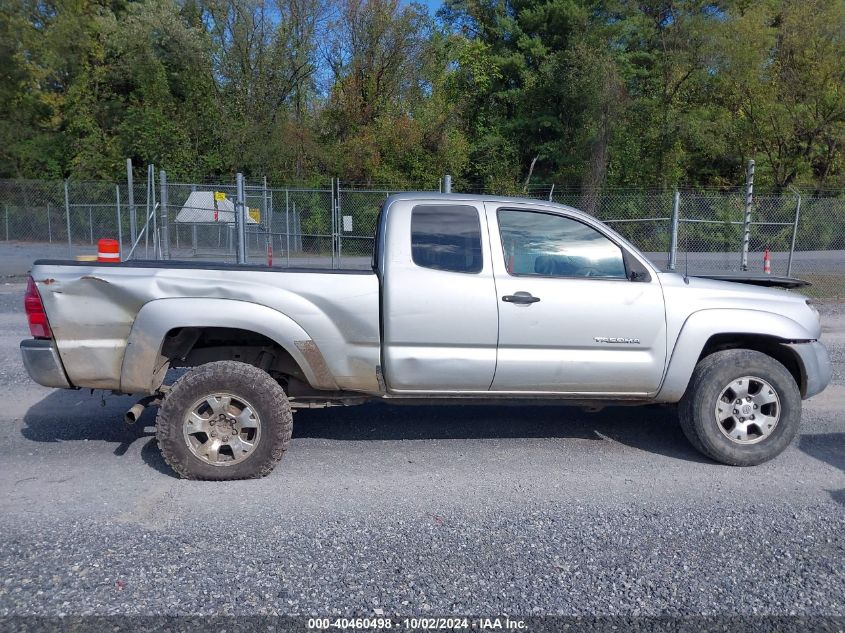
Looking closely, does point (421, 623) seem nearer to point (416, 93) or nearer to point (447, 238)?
point (447, 238)

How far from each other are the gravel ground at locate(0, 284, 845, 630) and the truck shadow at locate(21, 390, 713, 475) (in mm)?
28

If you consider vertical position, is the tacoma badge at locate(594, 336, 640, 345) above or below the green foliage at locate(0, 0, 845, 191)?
below

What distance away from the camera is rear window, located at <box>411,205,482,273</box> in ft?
16.3

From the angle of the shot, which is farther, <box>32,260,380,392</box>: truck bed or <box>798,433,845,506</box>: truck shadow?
<box>798,433,845,506</box>: truck shadow

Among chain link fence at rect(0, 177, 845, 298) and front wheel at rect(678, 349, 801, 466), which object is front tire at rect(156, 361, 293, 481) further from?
chain link fence at rect(0, 177, 845, 298)

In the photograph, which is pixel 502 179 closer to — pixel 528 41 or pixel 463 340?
pixel 528 41

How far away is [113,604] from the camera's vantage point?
→ 3.27m

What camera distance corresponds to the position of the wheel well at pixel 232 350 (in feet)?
16.4

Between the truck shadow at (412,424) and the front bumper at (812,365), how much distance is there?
94cm

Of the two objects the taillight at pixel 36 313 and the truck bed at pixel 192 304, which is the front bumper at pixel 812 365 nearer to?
the truck bed at pixel 192 304

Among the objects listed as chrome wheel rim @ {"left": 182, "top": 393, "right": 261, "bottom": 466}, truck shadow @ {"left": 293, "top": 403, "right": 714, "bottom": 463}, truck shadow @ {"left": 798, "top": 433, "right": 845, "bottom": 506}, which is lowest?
truck shadow @ {"left": 293, "top": 403, "right": 714, "bottom": 463}

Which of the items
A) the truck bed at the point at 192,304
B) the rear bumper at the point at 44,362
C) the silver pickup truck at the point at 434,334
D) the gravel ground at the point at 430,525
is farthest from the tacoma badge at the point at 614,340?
the rear bumper at the point at 44,362

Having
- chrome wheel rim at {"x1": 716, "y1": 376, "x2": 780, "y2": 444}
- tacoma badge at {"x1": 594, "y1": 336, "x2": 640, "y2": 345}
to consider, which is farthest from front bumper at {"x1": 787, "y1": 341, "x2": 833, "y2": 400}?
tacoma badge at {"x1": 594, "y1": 336, "x2": 640, "y2": 345}

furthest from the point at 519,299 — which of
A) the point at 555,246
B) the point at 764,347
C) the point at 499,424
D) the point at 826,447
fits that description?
the point at 826,447
